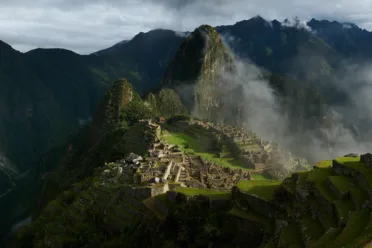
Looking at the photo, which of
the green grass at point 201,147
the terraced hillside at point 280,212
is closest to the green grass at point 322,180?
the terraced hillside at point 280,212

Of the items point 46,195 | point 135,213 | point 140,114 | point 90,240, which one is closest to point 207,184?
point 135,213

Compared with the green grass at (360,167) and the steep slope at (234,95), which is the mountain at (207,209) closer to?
the green grass at (360,167)

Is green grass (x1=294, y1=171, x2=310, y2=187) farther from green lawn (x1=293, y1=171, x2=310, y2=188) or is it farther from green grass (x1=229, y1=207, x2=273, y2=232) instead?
green grass (x1=229, y1=207, x2=273, y2=232)

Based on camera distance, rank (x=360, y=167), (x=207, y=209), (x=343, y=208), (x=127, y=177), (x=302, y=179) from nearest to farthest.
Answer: (x=343, y=208) < (x=360, y=167) < (x=302, y=179) < (x=207, y=209) < (x=127, y=177)

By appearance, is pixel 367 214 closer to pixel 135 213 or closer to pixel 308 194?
pixel 308 194

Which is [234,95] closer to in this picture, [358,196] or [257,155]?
[257,155]

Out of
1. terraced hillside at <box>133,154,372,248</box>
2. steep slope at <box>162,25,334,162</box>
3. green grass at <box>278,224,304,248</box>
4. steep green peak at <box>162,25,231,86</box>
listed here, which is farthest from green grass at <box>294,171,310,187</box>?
steep green peak at <box>162,25,231,86</box>

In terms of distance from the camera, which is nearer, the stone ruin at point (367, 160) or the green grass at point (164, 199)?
the stone ruin at point (367, 160)

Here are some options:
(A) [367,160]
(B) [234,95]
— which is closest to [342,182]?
(A) [367,160]
